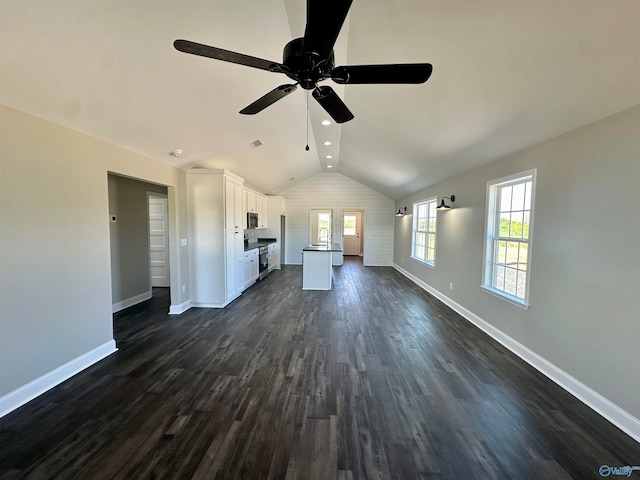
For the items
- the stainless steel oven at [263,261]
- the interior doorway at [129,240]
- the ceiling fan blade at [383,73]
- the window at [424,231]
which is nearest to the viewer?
the ceiling fan blade at [383,73]

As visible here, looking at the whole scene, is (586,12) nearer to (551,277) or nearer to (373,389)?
(551,277)

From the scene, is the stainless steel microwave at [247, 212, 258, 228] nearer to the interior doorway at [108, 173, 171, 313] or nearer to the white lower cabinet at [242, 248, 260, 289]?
the white lower cabinet at [242, 248, 260, 289]

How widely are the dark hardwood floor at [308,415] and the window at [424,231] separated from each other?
291 centimetres

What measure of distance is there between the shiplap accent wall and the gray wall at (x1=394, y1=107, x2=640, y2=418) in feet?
20.0

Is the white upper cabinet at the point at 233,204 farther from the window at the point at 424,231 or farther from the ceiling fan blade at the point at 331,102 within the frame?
the window at the point at 424,231

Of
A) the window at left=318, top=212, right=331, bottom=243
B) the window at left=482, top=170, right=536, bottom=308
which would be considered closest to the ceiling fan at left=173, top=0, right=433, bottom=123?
the window at left=482, top=170, right=536, bottom=308

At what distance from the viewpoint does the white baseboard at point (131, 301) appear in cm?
451

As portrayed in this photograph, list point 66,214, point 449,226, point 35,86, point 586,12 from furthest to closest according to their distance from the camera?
point 449,226 < point 66,214 < point 35,86 < point 586,12

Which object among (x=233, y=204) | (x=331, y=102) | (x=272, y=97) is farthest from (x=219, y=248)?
(x=331, y=102)

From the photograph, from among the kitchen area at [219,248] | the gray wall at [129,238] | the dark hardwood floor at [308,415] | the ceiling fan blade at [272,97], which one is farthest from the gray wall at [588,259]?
the gray wall at [129,238]

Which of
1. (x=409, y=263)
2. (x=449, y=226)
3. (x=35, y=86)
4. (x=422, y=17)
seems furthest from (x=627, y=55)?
(x=409, y=263)

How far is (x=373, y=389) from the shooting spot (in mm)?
2441

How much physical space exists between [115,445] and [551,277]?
12.8ft

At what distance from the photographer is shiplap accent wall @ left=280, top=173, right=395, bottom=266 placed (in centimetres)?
950
